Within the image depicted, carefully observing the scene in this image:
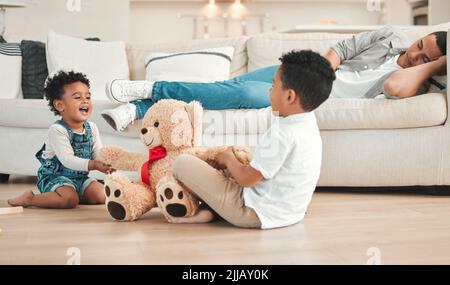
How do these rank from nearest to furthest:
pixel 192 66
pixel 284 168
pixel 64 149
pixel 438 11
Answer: pixel 284 168 < pixel 64 149 < pixel 192 66 < pixel 438 11

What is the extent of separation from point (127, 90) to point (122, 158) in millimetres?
571

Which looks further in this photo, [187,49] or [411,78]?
[187,49]

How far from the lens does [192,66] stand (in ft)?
11.3

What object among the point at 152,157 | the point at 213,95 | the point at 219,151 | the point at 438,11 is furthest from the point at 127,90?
the point at 438,11

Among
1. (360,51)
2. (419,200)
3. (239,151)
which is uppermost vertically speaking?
(360,51)

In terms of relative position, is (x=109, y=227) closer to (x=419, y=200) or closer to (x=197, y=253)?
(x=197, y=253)

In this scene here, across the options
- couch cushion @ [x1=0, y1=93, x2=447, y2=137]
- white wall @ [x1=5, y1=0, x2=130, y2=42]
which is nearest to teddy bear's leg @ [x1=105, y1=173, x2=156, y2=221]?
couch cushion @ [x1=0, y1=93, x2=447, y2=137]

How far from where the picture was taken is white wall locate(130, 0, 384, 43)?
6734 millimetres

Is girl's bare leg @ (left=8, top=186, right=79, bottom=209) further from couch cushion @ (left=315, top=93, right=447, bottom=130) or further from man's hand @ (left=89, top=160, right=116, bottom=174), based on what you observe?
couch cushion @ (left=315, top=93, right=447, bottom=130)

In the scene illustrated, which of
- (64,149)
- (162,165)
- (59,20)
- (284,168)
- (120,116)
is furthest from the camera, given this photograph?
(59,20)

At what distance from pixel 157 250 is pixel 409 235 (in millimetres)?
664

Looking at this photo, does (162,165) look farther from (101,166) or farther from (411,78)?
(411,78)
